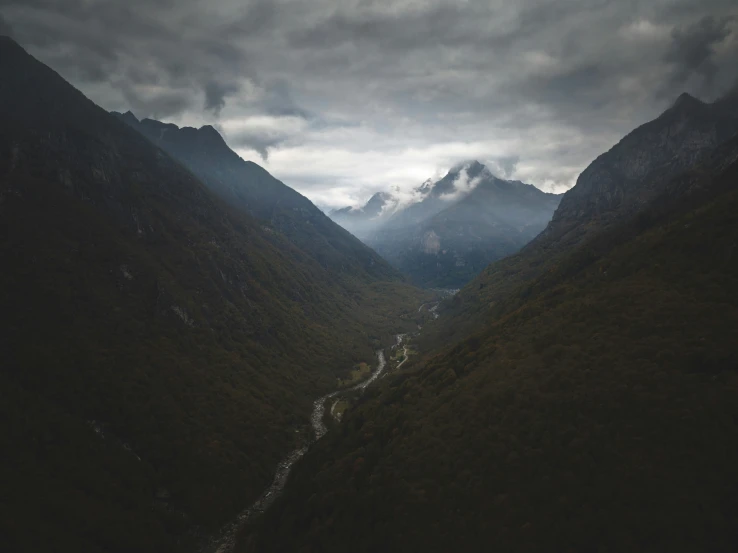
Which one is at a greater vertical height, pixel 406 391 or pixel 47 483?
pixel 47 483

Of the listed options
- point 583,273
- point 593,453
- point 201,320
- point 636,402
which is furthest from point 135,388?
point 583,273

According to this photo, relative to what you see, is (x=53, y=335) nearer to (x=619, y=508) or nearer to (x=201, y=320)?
(x=201, y=320)

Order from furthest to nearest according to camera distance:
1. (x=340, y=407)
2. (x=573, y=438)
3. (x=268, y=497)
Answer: (x=340, y=407)
(x=268, y=497)
(x=573, y=438)

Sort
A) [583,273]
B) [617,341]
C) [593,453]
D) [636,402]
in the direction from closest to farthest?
[593,453]
[636,402]
[617,341]
[583,273]

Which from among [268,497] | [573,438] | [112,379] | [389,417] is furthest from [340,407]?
[573,438]

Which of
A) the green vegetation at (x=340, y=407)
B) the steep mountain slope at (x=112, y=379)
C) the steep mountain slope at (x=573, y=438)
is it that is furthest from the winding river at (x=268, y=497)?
the steep mountain slope at (x=573, y=438)

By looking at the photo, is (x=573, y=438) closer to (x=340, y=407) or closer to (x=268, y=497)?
(x=268, y=497)
